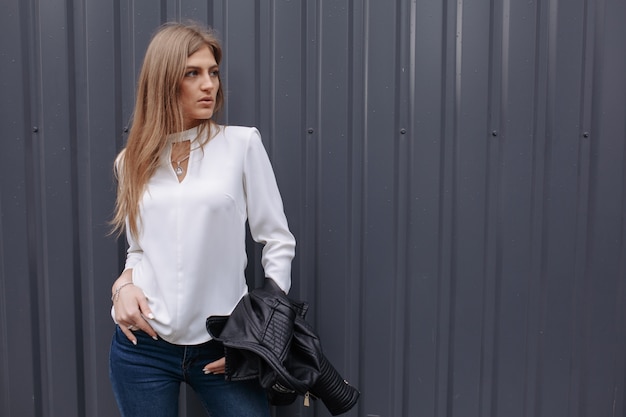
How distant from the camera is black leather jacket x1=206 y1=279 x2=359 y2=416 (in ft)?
5.84

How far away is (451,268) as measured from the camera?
2.43 m

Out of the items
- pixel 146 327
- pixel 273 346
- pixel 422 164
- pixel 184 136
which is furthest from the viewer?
pixel 422 164

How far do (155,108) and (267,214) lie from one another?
0.54m

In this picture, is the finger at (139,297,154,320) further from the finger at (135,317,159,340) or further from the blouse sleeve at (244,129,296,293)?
the blouse sleeve at (244,129,296,293)

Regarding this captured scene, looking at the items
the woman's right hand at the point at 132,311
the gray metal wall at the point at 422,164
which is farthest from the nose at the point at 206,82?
the woman's right hand at the point at 132,311

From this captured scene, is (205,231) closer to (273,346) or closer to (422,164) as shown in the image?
(273,346)

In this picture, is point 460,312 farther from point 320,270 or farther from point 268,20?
point 268,20

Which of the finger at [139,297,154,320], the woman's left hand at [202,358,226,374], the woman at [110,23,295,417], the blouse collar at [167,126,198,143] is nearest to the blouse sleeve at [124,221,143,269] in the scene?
the woman at [110,23,295,417]

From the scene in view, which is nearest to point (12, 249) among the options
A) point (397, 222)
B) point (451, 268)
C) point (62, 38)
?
point (62, 38)

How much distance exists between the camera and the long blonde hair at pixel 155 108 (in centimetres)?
190

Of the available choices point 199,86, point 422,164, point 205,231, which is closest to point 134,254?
point 205,231

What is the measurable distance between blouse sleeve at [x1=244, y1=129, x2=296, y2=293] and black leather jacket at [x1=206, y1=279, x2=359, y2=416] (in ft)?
0.20

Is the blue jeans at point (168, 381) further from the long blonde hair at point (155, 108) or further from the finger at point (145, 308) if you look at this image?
the long blonde hair at point (155, 108)

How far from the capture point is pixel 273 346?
5.86 ft
